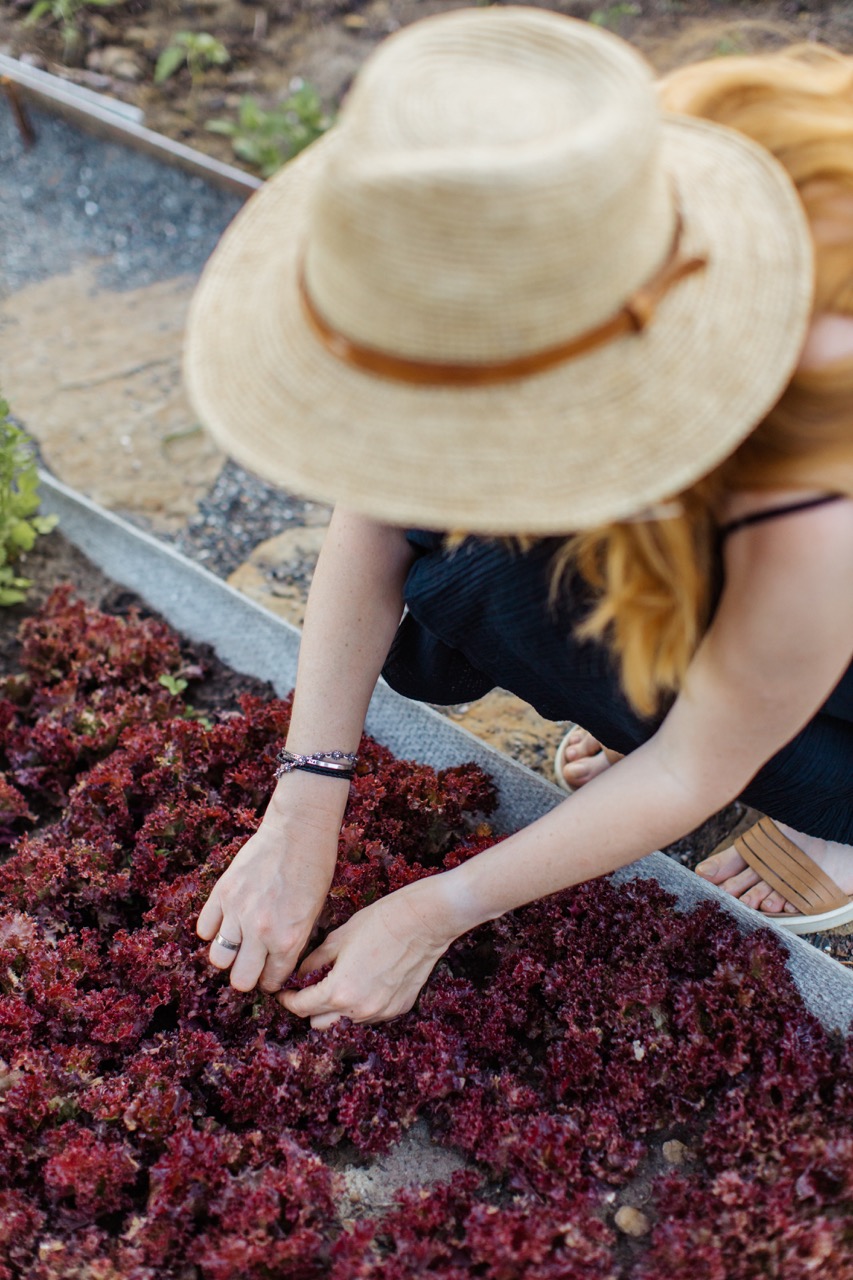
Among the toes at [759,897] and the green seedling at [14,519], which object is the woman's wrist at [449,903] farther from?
the green seedling at [14,519]

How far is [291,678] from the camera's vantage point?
10.0 ft

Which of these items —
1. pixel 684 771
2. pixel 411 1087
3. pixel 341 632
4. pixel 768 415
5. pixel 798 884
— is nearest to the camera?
pixel 768 415

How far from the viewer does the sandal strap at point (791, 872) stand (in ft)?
A: 8.68

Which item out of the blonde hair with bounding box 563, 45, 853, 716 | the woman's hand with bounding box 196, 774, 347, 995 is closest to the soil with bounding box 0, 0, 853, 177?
the blonde hair with bounding box 563, 45, 853, 716

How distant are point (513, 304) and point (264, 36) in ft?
21.8

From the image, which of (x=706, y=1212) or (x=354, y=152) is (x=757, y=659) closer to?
(x=354, y=152)

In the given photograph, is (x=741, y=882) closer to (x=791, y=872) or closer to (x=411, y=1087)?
(x=791, y=872)

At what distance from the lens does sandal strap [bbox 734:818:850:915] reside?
8.68 ft

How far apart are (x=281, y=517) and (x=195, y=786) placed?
171 centimetres

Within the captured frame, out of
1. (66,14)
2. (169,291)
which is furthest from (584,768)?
(66,14)

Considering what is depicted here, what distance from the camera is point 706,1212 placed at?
1924 millimetres

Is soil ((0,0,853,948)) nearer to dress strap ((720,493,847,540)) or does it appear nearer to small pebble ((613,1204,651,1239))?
small pebble ((613,1204,651,1239))

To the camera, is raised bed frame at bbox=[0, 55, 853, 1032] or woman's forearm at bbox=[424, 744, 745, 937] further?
raised bed frame at bbox=[0, 55, 853, 1032]

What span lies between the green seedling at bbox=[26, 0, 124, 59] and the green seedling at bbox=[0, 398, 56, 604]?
14.0 ft
